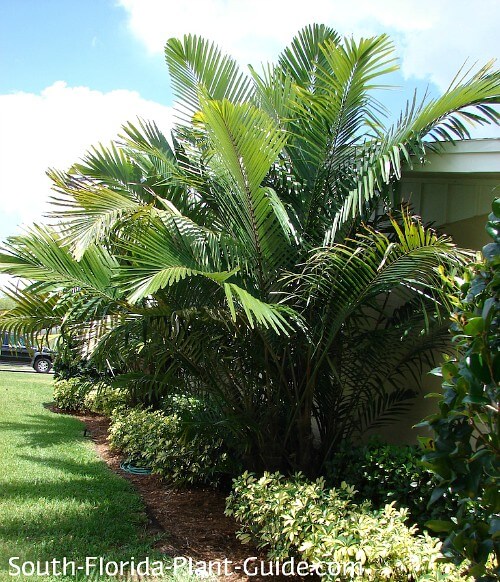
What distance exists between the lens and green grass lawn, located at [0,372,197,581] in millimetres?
4379

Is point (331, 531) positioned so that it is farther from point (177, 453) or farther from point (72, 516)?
point (177, 453)

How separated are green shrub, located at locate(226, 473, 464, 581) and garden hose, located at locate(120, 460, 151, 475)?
270 cm

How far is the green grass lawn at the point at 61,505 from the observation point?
4.38m

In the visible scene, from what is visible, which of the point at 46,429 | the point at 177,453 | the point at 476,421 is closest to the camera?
the point at 476,421

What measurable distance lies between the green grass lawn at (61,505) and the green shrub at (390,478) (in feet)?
6.13

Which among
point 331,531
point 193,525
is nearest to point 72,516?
point 193,525

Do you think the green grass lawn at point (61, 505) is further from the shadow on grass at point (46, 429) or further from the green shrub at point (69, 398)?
the green shrub at point (69, 398)

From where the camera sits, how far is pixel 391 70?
453cm

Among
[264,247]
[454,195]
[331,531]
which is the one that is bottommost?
[331,531]

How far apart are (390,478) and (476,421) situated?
3094 mm

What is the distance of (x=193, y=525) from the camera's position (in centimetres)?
545

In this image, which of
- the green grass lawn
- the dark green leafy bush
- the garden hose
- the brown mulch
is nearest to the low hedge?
the green grass lawn

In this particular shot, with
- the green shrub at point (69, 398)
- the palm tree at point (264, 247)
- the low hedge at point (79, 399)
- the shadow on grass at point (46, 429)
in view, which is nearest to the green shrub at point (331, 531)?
the palm tree at point (264, 247)

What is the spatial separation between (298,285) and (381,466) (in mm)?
1733
